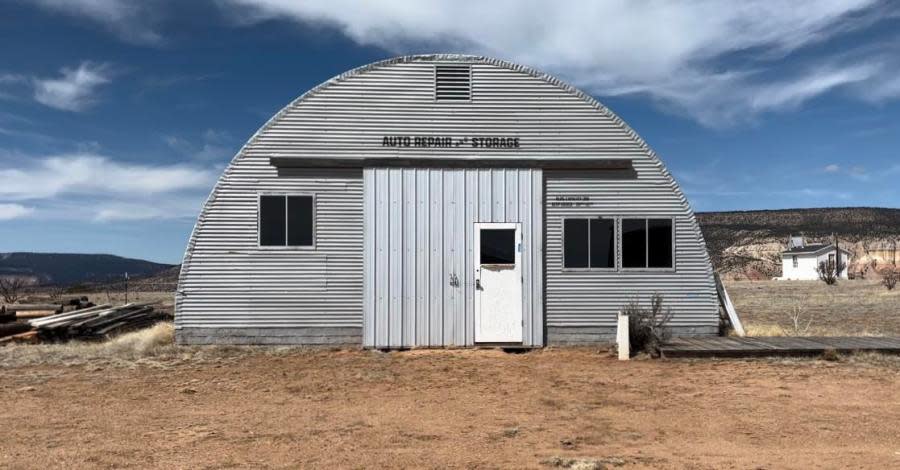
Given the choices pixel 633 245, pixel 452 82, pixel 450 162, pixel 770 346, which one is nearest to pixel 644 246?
pixel 633 245

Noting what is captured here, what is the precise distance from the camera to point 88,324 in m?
15.5

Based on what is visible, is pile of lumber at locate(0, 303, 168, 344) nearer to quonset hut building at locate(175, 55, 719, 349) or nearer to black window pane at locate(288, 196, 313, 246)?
quonset hut building at locate(175, 55, 719, 349)

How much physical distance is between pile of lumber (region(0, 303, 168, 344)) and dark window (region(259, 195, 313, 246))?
17.0 ft

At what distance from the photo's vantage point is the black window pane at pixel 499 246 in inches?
531

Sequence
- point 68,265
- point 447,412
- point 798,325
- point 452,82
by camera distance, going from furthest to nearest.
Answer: point 68,265, point 798,325, point 452,82, point 447,412

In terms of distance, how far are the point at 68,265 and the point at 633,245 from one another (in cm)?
13404

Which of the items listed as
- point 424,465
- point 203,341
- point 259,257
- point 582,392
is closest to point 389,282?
point 259,257

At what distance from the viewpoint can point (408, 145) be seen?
1364 cm

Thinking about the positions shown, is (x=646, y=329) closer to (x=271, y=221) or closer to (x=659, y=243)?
(x=659, y=243)

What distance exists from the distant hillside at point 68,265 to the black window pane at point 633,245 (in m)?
112

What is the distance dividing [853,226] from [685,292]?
89.5 meters

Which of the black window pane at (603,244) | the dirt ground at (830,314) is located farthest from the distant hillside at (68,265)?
the black window pane at (603,244)

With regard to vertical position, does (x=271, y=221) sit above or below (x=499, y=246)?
above

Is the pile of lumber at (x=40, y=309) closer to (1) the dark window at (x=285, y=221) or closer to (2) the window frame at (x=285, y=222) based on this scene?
(2) the window frame at (x=285, y=222)
